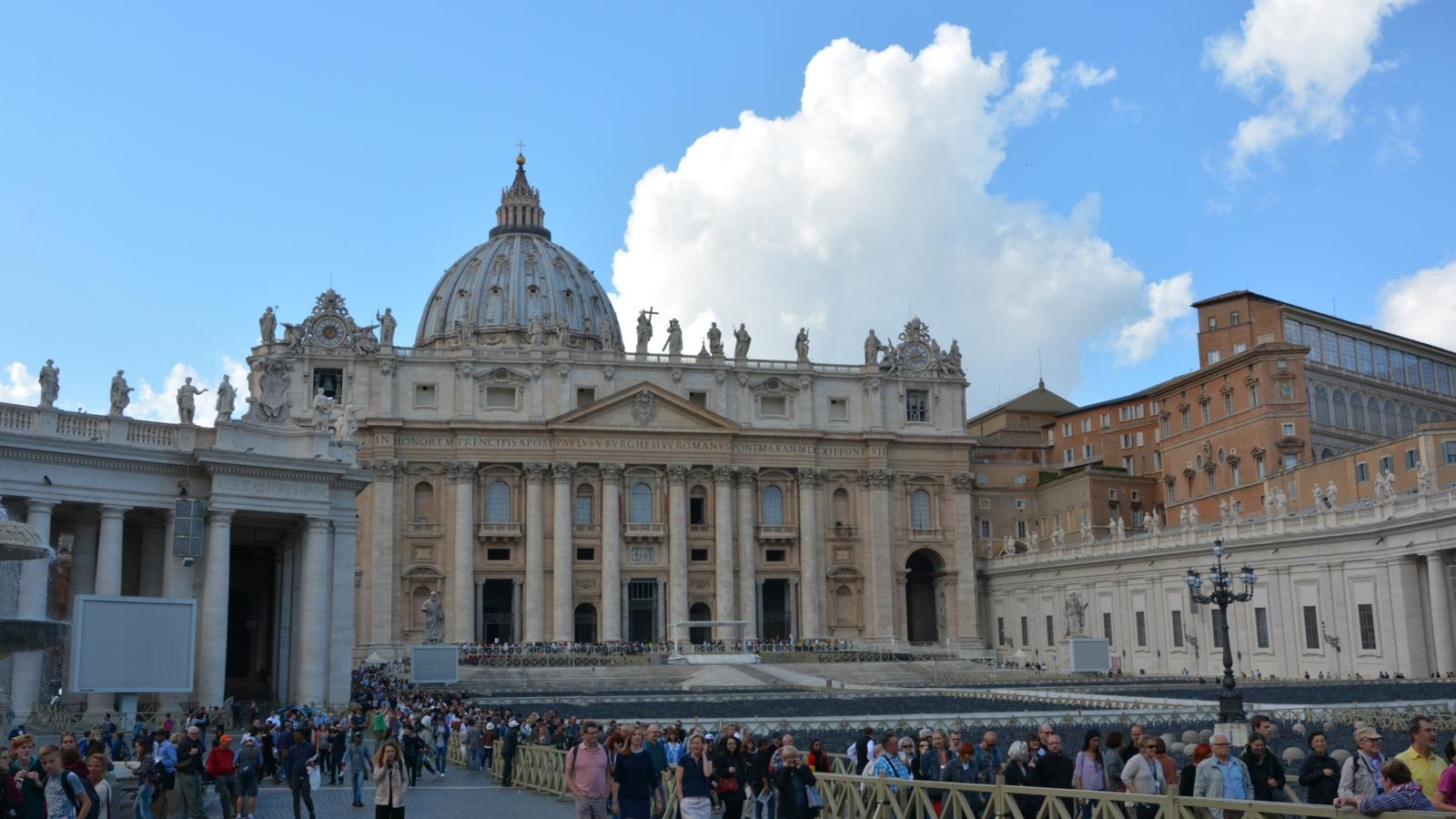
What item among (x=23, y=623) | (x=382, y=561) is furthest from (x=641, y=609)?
(x=23, y=623)

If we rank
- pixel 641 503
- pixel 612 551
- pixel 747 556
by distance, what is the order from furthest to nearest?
1. pixel 747 556
2. pixel 641 503
3. pixel 612 551

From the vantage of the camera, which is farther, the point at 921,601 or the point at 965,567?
the point at 921,601

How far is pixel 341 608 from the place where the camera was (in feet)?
122

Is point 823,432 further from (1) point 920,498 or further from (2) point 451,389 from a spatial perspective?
(2) point 451,389

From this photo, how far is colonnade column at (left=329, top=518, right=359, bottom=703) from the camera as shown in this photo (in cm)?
3684

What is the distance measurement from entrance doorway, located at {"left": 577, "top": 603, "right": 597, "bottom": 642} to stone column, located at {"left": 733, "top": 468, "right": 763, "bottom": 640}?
7.06m

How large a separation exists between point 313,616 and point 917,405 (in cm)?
5572

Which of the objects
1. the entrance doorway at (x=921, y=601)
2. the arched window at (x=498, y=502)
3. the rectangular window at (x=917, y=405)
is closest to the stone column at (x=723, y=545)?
the arched window at (x=498, y=502)

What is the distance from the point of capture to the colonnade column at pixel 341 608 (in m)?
36.8

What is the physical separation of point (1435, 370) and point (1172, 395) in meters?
13.5

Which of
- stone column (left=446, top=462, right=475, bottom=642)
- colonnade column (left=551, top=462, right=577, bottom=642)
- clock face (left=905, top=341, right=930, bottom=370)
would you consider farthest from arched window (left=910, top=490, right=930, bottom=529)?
stone column (left=446, top=462, right=475, bottom=642)

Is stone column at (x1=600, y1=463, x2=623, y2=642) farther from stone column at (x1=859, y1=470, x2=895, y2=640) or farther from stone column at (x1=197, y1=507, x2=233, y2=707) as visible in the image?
stone column at (x1=197, y1=507, x2=233, y2=707)

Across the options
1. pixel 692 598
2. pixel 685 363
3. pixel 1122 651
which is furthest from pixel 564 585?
pixel 1122 651

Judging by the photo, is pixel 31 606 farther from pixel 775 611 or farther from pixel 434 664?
pixel 775 611
